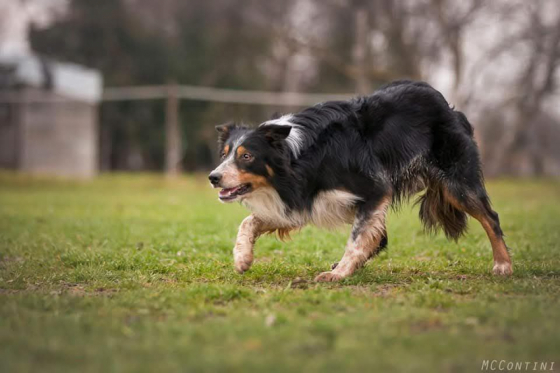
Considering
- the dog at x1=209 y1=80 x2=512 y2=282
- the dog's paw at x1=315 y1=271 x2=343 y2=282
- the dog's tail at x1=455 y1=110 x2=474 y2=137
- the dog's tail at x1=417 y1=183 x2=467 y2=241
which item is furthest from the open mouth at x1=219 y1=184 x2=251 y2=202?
the dog's tail at x1=455 y1=110 x2=474 y2=137

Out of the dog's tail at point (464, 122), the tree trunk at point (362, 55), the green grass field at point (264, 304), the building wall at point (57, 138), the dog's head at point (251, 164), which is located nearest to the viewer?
the green grass field at point (264, 304)

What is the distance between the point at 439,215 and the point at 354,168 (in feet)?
3.95

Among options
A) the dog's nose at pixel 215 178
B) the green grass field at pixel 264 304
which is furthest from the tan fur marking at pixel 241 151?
the green grass field at pixel 264 304

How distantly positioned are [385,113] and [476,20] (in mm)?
20046

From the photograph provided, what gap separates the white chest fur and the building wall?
15689 millimetres

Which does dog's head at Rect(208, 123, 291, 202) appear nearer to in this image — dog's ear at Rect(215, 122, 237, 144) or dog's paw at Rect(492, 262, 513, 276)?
dog's ear at Rect(215, 122, 237, 144)

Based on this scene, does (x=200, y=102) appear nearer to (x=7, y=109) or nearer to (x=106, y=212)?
(x=7, y=109)

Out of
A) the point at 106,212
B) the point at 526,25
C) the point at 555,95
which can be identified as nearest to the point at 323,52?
the point at 526,25

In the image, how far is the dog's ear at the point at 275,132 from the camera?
523 cm

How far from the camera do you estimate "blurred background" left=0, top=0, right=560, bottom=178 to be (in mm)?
20172

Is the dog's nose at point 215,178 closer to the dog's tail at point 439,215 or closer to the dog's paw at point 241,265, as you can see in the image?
the dog's paw at point 241,265

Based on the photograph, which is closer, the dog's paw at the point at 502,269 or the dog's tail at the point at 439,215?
the dog's paw at the point at 502,269

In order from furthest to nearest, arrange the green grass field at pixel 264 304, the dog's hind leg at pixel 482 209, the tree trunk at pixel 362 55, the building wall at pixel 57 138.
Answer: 1. the tree trunk at pixel 362 55
2. the building wall at pixel 57 138
3. the dog's hind leg at pixel 482 209
4. the green grass field at pixel 264 304

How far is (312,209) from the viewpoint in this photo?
5461mm
